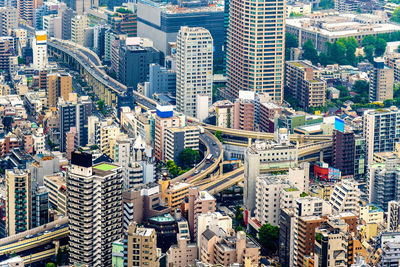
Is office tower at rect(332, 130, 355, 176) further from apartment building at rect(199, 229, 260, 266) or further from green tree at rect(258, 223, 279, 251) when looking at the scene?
apartment building at rect(199, 229, 260, 266)

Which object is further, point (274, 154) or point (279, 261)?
point (274, 154)

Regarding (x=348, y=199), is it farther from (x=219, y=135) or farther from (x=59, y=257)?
(x=219, y=135)

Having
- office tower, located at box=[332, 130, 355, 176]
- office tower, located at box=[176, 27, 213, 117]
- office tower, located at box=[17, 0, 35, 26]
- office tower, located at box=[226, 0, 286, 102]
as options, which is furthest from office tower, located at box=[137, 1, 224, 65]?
office tower, located at box=[332, 130, 355, 176]

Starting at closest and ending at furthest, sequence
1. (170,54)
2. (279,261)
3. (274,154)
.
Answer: (279,261)
(274,154)
(170,54)

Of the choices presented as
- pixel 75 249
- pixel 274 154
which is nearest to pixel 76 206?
pixel 75 249

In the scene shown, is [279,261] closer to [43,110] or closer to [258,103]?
[258,103]

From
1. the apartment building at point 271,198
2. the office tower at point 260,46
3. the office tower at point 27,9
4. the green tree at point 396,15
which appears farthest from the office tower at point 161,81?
the green tree at point 396,15
